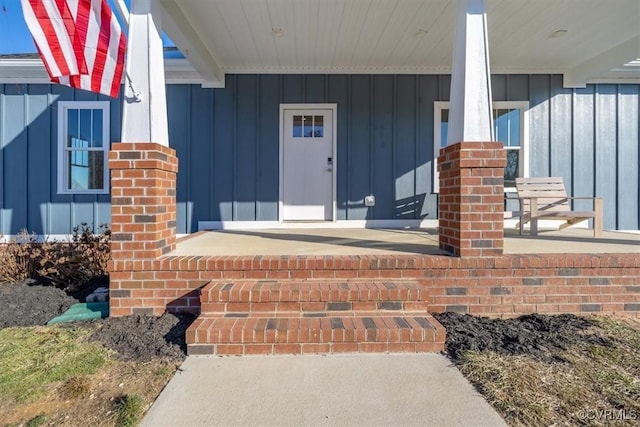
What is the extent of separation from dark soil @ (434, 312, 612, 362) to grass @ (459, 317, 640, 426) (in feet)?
0.21

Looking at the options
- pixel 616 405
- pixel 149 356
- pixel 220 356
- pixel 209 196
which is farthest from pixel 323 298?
pixel 209 196

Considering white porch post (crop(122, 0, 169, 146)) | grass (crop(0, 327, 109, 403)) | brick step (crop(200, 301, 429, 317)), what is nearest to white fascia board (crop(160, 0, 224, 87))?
white porch post (crop(122, 0, 169, 146))

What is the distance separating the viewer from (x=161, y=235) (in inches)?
117

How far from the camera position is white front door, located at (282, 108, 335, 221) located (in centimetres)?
573

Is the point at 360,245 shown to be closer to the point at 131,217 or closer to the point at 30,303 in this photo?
the point at 131,217

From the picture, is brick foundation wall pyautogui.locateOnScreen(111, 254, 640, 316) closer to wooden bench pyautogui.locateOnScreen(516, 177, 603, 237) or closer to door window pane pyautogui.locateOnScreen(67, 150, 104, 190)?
wooden bench pyautogui.locateOnScreen(516, 177, 603, 237)

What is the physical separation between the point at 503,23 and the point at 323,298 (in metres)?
3.85

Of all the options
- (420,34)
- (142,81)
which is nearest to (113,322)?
(142,81)

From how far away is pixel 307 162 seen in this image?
575cm

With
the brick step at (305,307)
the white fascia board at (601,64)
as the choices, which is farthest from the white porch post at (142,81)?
the white fascia board at (601,64)

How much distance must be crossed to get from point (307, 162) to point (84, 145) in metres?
3.49

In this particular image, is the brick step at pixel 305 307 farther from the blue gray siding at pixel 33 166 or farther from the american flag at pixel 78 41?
the blue gray siding at pixel 33 166

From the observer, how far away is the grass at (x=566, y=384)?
5.43ft

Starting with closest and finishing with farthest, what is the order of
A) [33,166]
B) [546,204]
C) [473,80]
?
[473,80] < [546,204] < [33,166]
